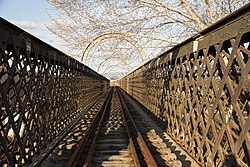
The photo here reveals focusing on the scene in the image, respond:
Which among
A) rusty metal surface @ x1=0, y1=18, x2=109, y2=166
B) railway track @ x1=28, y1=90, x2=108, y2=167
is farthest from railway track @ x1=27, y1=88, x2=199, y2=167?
rusty metal surface @ x1=0, y1=18, x2=109, y2=166

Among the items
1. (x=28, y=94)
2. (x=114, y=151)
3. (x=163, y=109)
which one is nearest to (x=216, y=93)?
(x=114, y=151)

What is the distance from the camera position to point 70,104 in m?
11.3

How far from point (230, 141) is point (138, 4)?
896 cm

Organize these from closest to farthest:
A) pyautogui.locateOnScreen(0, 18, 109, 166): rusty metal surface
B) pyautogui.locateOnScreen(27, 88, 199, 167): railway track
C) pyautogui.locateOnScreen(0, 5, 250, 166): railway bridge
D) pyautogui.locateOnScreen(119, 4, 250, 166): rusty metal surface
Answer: pyautogui.locateOnScreen(119, 4, 250, 166): rusty metal surface, pyautogui.locateOnScreen(0, 5, 250, 166): railway bridge, pyautogui.locateOnScreen(0, 18, 109, 166): rusty metal surface, pyautogui.locateOnScreen(27, 88, 199, 167): railway track

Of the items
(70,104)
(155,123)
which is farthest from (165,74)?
(70,104)

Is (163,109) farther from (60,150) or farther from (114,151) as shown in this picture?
(60,150)

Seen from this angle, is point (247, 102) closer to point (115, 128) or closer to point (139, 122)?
point (115, 128)

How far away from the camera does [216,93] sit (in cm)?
431

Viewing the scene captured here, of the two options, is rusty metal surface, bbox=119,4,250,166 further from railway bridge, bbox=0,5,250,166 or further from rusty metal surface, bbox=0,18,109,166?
rusty metal surface, bbox=0,18,109,166

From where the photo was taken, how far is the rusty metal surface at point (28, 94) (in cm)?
461

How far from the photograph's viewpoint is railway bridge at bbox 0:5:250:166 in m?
3.93

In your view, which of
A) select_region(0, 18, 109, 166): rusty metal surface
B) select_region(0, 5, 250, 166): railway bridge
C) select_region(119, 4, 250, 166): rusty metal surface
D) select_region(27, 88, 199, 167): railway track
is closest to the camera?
select_region(119, 4, 250, 166): rusty metal surface

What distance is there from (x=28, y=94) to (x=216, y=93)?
356cm

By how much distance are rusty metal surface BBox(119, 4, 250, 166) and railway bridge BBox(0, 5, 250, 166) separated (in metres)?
0.01
